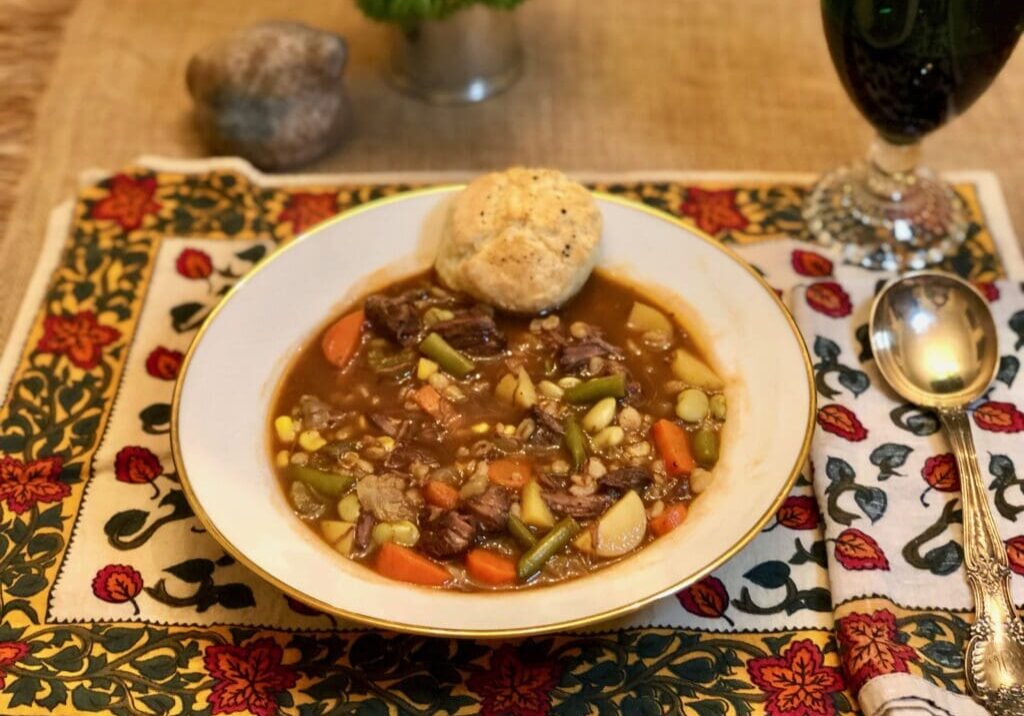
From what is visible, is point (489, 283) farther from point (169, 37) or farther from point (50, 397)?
point (169, 37)

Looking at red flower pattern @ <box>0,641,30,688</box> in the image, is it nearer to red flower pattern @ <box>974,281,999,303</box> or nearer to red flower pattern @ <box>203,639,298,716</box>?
red flower pattern @ <box>203,639,298,716</box>

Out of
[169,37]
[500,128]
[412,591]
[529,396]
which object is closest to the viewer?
[412,591]

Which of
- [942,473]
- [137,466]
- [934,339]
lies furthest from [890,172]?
[137,466]

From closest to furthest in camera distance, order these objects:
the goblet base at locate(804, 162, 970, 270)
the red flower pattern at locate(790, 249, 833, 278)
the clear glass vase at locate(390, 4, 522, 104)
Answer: the red flower pattern at locate(790, 249, 833, 278), the goblet base at locate(804, 162, 970, 270), the clear glass vase at locate(390, 4, 522, 104)

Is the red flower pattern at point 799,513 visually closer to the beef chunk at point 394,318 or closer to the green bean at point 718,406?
the green bean at point 718,406

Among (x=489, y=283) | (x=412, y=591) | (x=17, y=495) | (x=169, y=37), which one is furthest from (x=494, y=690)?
(x=169, y=37)

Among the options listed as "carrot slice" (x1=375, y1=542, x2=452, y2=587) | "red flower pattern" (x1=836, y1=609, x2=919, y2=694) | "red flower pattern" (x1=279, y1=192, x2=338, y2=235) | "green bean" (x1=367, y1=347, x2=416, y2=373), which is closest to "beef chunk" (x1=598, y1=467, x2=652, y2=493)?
"carrot slice" (x1=375, y1=542, x2=452, y2=587)
